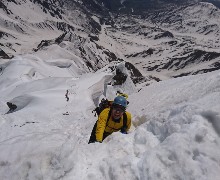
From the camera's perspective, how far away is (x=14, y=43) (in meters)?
151

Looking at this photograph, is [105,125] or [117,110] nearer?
[117,110]

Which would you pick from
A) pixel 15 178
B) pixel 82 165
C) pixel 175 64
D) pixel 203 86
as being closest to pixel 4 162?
pixel 15 178

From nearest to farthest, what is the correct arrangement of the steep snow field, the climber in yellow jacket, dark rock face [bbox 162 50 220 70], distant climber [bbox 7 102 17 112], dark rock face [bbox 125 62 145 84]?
the steep snow field
the climber in yellow jacket
distant climber [bbox 7 102 17 112]
dark rock face [bbox 125 62 145 84]
dark rock face [bbox 162 50 220 70]

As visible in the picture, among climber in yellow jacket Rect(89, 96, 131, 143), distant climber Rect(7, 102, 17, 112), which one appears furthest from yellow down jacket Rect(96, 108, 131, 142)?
distant climber Rect(7, 102, 17, 112)

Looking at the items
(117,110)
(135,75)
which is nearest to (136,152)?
(117,110)

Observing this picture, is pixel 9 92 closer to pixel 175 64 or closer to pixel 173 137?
pixel 173 137

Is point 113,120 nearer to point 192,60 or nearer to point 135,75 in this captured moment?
point 135,75

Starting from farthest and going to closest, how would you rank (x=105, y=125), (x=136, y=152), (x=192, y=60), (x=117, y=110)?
1. (x=192, y=60)
2. (x=105, y=125)
3. (x=117, y=110)
4. (x=136, y=152)

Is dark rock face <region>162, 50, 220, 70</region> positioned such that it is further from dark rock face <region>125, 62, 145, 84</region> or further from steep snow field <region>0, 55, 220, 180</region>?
steep snow field <region>0, 55, 220, 180</region>

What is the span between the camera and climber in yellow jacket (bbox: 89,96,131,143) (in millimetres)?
7902

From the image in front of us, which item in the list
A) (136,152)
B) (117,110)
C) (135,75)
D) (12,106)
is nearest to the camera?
(136,152)

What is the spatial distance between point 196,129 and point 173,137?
18.2 inches

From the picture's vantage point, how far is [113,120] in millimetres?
8406

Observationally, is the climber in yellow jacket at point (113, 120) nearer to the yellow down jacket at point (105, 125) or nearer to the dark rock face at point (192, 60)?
the yellow down jacket at point (105, 125)
